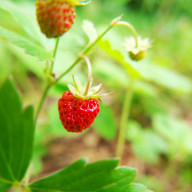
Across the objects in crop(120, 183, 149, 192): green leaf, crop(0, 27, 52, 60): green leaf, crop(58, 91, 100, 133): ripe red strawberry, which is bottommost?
crop(120, 183, 149, 192): green leaf

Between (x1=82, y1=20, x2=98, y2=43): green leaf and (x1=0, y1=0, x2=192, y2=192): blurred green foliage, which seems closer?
(x1=82, y1=20, x2=98, y2=43): green leaf

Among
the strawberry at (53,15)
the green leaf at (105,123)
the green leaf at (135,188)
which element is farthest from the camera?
the green leaf at (105,123)

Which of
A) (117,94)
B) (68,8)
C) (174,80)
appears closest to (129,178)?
(68,8)

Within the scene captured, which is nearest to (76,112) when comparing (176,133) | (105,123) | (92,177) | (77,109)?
(77,109)

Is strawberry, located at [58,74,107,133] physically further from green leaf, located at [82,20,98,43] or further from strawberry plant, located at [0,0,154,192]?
green leaf, located at [82,20,98,43]

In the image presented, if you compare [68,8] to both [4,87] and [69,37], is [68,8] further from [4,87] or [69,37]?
[69,37]

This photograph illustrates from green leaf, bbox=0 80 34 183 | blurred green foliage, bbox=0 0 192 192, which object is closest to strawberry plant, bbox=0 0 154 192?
green leaf, bbox=0 80 34 183

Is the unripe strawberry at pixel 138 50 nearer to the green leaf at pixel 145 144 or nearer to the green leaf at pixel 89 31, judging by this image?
the green leaf at pixel 89 31

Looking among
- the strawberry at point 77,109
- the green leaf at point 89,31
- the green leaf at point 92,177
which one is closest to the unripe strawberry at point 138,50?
the green leaf at point 89,31
